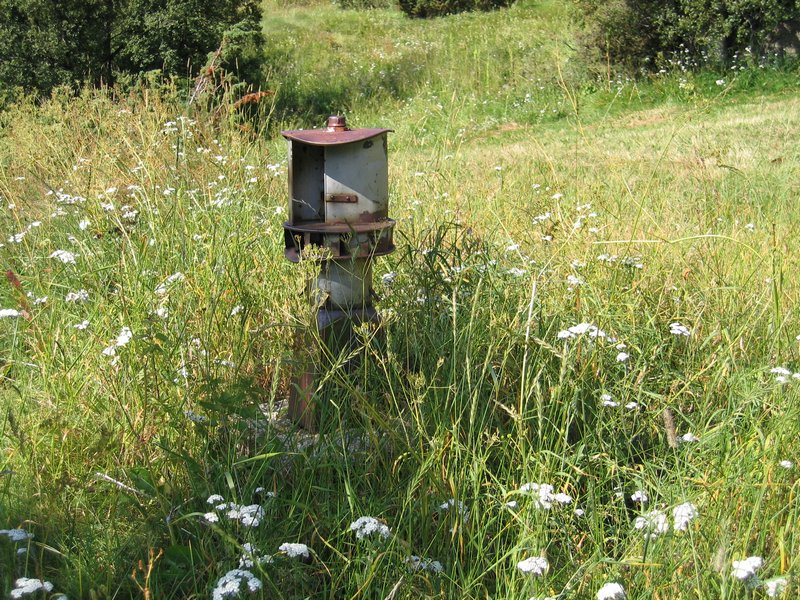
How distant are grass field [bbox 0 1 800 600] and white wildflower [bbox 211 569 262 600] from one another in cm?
1

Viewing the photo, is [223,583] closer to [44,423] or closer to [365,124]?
[44,423]

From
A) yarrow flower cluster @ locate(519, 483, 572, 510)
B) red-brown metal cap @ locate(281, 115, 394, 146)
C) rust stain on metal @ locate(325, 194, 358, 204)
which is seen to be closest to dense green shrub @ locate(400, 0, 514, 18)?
red-brown metal cap @ locate(281, 115, 394, 146)

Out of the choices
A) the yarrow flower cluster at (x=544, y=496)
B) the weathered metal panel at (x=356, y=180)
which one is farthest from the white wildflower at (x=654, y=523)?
the weathered metal panel at (x=356, y=180)

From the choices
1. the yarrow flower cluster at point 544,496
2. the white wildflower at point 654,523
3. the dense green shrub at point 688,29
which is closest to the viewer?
the white wildflower at point 654,523

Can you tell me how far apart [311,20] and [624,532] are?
23098mm

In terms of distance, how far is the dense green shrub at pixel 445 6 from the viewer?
78.0ft

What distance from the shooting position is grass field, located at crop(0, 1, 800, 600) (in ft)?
6.10

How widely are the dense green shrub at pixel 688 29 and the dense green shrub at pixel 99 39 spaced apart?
6.01 m

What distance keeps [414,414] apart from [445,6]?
23869 millimetres

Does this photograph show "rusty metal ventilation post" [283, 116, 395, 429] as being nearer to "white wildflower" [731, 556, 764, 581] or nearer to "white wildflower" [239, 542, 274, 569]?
"white wildflower" [239, 542, 274, 569]

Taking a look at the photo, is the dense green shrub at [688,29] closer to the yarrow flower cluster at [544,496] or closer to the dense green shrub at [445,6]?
the yarrow flower cluster at [544,496]

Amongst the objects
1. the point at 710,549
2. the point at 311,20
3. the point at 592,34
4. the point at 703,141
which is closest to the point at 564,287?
the point at 710,549

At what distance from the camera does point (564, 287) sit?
3148 millimetres

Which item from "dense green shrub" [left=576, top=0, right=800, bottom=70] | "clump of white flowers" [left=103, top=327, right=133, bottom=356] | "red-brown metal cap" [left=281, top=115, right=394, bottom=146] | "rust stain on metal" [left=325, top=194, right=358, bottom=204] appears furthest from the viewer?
"dense green shrub" [left=576, top=0, right=800, bottom=70]
